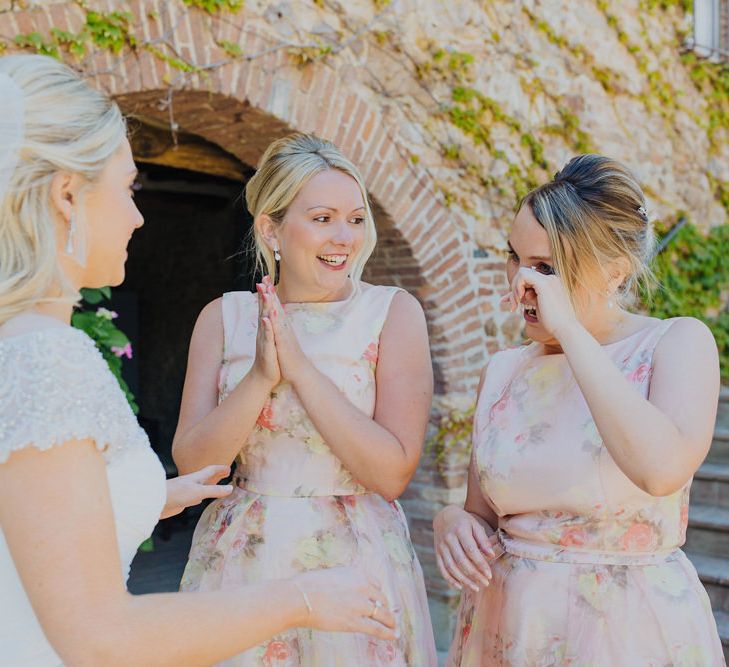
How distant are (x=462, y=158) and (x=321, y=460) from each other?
329 cm

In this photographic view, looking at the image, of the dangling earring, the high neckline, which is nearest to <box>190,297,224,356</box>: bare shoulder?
the high neckline

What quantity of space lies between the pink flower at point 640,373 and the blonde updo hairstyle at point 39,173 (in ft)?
3.91

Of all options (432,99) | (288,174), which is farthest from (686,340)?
(432,99)

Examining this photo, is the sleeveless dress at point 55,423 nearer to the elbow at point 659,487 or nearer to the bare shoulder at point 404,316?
the elbow at point 659,487

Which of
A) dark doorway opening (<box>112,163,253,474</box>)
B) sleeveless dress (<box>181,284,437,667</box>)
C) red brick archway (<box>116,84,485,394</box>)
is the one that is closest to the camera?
sleeveless dress (<box>181,284,437,667</box>)

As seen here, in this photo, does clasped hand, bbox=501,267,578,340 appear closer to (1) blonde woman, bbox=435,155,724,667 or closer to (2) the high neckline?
(1) blonde woman, bbox=435,155,724,667

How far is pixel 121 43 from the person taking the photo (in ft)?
11.5

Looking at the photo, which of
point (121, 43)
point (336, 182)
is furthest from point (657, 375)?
point (121, 43)

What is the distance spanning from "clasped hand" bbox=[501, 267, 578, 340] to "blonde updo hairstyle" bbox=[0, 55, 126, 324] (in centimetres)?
98

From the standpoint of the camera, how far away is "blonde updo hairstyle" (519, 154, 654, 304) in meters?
→ 1.84

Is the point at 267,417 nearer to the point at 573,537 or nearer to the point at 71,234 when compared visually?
the point at 573,537

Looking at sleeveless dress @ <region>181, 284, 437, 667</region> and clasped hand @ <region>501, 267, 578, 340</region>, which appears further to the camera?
sleeveless dress @ <region>181, 284, 437, 667</region>

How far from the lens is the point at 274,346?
1998mm

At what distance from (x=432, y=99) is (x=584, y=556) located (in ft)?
Answer: 11.9
